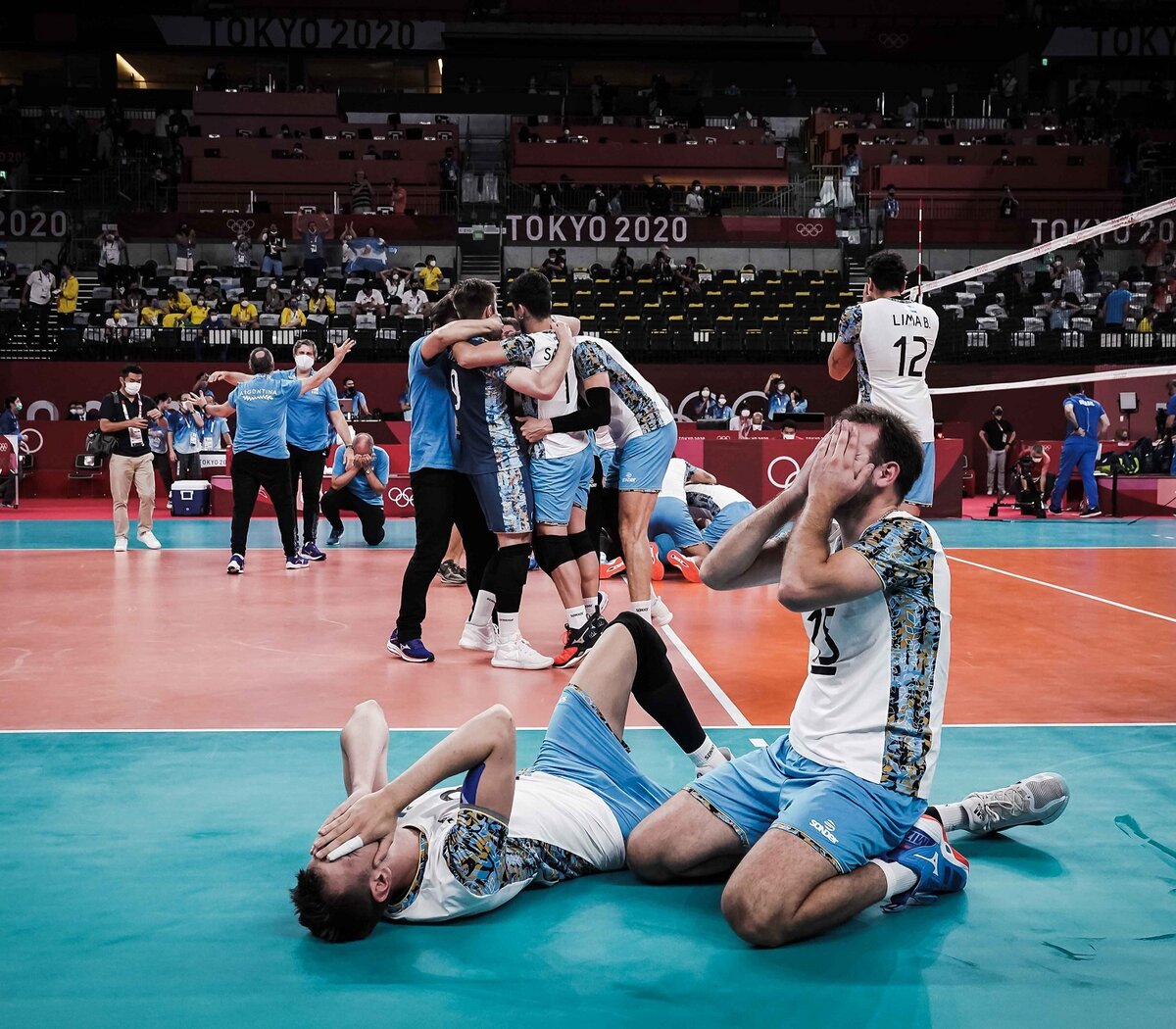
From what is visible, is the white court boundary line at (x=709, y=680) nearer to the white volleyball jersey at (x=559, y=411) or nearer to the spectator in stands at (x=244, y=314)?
the white volleyball jersey at (x=559, y=411)

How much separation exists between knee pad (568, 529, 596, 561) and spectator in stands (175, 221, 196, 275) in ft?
72.3

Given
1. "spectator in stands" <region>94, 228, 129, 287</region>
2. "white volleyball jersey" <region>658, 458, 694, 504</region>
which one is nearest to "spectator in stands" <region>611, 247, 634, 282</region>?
"spectator in stands" <region>94, 228, 129, 287</region>

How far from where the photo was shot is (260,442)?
34.6 ft

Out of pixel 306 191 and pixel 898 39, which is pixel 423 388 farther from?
pixel 898 39

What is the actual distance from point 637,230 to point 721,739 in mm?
24740

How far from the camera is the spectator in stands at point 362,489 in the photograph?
1212cm

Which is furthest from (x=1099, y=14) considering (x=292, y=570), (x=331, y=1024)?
(x=331, y=1024)

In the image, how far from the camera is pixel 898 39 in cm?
4075

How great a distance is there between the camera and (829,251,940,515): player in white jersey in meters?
6.60

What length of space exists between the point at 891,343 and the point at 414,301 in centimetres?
1972

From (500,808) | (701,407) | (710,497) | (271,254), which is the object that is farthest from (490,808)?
(271,254)

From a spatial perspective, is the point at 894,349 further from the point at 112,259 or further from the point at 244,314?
the point at 112,259

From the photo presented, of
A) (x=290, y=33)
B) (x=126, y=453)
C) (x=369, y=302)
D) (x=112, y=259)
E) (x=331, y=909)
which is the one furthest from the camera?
(x=290, y=33)

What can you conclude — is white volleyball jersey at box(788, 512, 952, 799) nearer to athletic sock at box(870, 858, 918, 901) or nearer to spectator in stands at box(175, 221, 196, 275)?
athletic sock at box(870, 858, 918, 901)
